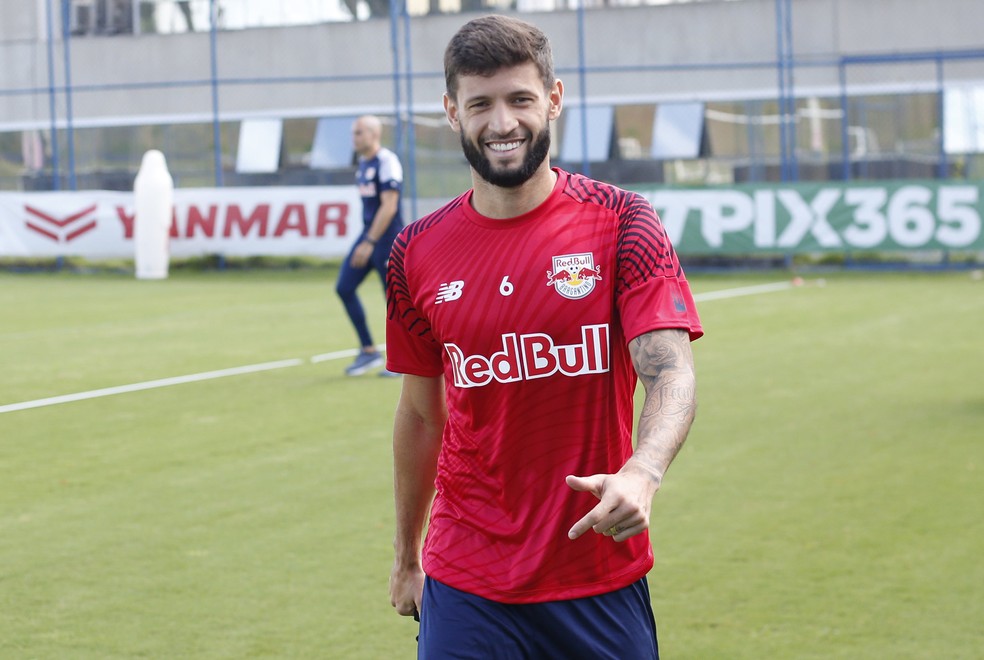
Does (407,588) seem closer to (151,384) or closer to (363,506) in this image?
(363,506)

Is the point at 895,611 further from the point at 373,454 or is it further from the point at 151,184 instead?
the point at 151,184

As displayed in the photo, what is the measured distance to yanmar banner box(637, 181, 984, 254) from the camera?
21.5 metres

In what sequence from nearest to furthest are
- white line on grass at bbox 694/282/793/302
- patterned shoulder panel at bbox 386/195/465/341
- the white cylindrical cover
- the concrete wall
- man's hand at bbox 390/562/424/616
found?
patterned shoulder panel at bbox 386/195/465/341
man's hand at bbox 390/562/424/616
white line on grass at bbox 694/282/793/302
the white cylindrical cover
the concrete wall

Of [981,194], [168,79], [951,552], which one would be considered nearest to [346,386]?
[951,552]

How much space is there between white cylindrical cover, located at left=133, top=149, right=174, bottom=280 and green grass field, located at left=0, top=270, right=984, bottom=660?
980 cm

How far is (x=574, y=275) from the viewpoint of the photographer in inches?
122

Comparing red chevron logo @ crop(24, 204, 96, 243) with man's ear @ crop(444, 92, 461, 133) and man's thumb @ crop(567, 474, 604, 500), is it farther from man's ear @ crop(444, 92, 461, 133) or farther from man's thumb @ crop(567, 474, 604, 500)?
man's thumb @ crop(567, 474, 604, 500)

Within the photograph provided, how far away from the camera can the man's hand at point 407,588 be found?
3551 mm

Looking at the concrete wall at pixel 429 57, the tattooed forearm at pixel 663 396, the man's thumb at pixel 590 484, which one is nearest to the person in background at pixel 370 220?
the tattooed forearm at pixel 663 396

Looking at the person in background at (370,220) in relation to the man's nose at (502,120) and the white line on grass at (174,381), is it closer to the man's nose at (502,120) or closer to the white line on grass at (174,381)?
the white line on grass at (174,381)

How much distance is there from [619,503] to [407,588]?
1.16 m

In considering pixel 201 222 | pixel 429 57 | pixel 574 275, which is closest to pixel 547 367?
pixel 574 275

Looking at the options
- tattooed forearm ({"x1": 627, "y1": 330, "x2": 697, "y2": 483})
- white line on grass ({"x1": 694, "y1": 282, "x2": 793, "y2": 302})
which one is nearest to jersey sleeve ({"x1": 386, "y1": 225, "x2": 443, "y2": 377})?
tattooed forearm ({"x1": 627, "y1": 330, "x2": 697, "y2": 483})

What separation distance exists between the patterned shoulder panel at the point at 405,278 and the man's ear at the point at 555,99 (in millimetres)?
307
